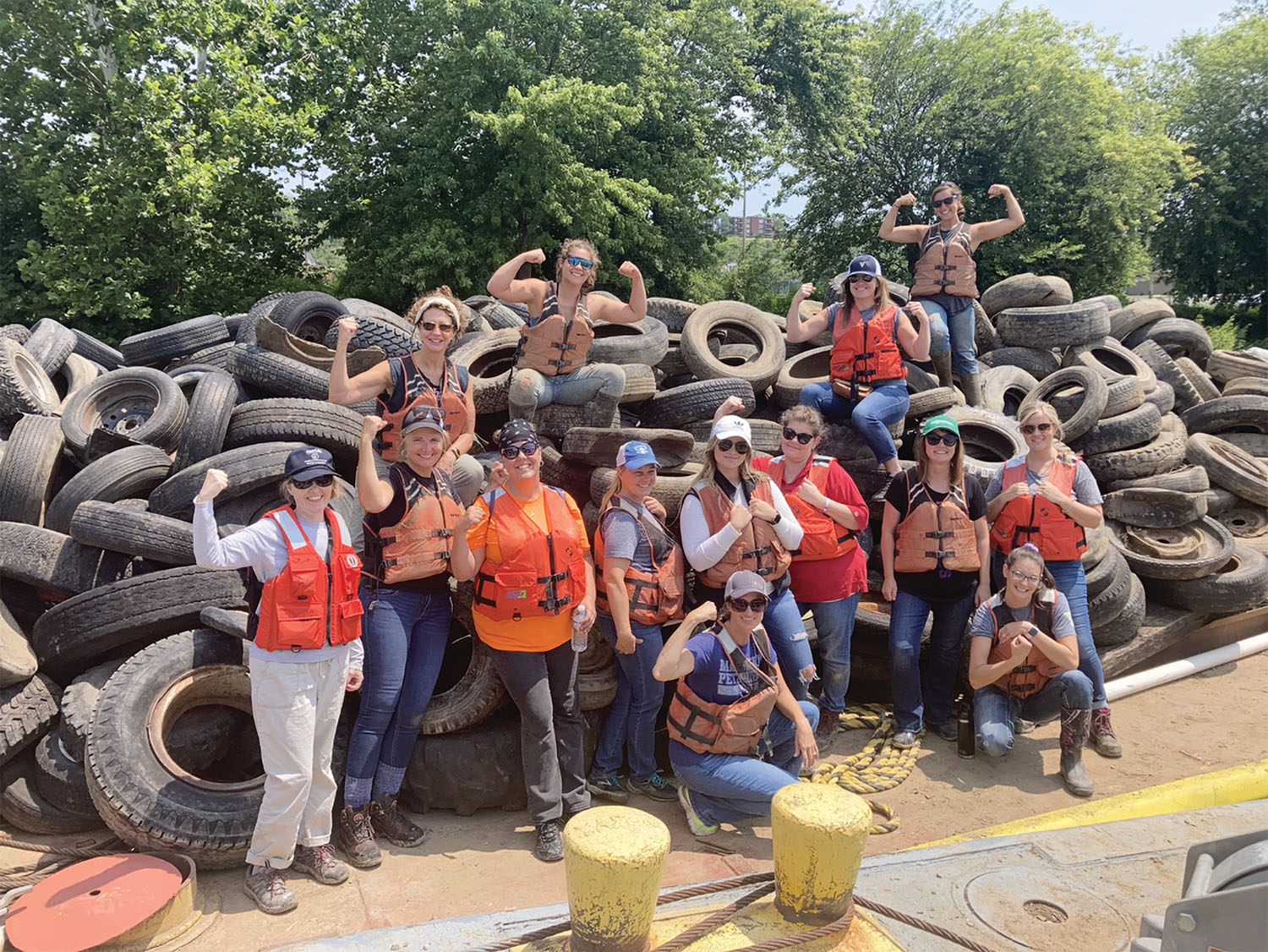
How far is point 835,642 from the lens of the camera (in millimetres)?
5988

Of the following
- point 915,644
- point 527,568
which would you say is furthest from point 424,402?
point 915,644

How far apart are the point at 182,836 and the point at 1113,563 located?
6.72 meters

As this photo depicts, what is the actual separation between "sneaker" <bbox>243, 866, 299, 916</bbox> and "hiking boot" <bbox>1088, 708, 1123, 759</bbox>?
523 centimetres

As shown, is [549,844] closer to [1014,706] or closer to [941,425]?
[1014,706]

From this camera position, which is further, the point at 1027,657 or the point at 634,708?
the point at 1027,657

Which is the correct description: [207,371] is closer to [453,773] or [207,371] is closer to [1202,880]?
[453,773]

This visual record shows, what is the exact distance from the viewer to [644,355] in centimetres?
834

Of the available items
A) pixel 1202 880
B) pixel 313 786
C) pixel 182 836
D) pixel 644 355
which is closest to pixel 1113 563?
pixel 644 355

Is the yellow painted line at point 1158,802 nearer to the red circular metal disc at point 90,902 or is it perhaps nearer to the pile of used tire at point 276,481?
the pile of used tire at point 276,481

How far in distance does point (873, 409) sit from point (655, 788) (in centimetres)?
319

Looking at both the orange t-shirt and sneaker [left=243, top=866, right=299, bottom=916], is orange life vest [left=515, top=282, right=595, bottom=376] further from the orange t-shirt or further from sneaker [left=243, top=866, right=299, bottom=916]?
sneaker [left=243, top=866, right=299, bottom=916]

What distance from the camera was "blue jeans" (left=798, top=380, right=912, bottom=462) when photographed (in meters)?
6.72

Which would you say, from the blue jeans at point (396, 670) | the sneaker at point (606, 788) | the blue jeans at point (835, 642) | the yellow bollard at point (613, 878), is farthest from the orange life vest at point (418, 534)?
the blue jeans at point (835, 642)

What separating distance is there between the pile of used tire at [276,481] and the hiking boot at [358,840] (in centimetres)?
45
